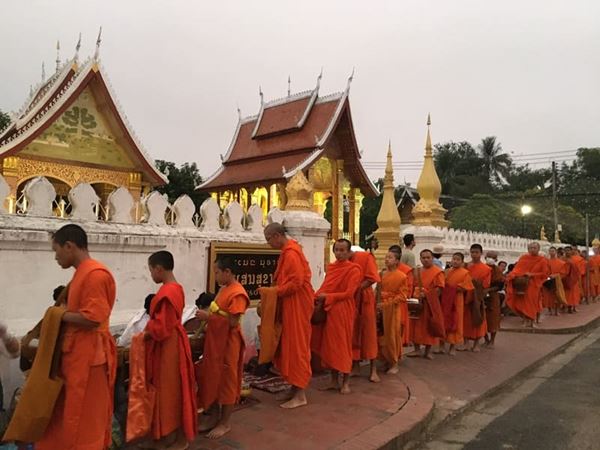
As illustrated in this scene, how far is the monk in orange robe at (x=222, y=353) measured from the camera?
3.85m

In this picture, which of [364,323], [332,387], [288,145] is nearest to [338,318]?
[364,323]

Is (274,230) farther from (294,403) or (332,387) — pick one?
(332,387)

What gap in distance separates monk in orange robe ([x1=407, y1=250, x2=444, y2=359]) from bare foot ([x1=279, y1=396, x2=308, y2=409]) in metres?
2.87

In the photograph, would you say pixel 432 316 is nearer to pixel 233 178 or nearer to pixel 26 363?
pixel 26 363

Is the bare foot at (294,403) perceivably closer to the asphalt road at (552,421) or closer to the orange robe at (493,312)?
the asphalt road at (552,421)

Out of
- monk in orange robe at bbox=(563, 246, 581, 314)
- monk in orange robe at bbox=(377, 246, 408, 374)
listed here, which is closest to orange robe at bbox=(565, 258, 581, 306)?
monk in orange robe at bbox=(563, 246, 581, 314)

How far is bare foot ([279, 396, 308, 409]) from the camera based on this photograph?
15.2 feet

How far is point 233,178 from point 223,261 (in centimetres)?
1731

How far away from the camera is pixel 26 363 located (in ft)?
10.6

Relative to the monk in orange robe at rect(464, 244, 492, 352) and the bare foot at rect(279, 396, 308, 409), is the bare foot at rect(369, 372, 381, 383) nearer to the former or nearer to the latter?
the bare foot at rect(279, 396, 308, 409)

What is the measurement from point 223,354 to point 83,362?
4.04 ft

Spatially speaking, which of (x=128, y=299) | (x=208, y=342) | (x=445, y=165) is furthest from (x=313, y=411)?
(x=445, y=165)

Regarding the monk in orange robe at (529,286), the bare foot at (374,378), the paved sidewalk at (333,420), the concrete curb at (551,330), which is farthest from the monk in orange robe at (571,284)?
the paved sidewalk at (333,420)

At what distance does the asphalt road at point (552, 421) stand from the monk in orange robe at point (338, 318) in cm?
134
